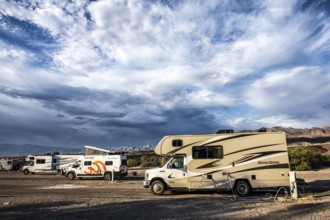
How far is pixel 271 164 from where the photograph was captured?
682 inches

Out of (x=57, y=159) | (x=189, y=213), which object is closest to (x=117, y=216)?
(x=189, y=213)

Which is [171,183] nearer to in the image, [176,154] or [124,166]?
[176,154]

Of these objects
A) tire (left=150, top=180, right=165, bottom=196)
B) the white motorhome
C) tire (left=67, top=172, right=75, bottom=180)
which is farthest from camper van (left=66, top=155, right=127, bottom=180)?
tire (left=150, top=180, right=165, bottom=196)

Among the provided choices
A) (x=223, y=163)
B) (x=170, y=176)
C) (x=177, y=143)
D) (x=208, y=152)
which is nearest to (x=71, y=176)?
(x=170, y=176)

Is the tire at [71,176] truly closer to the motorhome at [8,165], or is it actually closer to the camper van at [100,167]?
the camper van at [100,167]

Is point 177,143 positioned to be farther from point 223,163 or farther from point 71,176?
point 71,176

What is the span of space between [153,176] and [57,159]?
27418 mm

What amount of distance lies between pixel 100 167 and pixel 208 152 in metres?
16.3

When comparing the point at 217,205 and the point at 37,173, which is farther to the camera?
the point at 37,173

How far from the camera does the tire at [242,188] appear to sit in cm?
1738

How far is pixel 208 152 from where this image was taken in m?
17.9

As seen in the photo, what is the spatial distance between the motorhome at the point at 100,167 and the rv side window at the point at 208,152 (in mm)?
14278

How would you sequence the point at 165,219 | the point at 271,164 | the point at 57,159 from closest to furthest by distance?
the point at 165,219 < the point at 271,164 < the point at 57,159

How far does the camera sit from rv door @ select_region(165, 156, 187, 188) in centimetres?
1791
